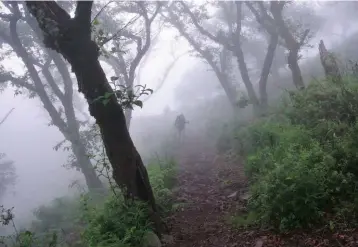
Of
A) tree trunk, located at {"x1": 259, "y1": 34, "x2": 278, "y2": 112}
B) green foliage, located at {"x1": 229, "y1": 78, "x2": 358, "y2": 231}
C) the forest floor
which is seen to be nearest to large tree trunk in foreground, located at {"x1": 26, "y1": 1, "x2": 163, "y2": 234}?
the forest floor

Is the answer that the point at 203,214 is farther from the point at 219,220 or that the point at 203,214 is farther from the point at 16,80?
the point at 16,80

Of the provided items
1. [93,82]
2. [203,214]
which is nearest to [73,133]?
[203,214]

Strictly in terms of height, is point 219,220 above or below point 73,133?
below

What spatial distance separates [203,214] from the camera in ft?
26.1

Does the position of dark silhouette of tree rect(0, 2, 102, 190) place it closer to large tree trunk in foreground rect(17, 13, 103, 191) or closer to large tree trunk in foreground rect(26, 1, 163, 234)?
large tree trunk in foreground rect(17, 13, 103, 191)

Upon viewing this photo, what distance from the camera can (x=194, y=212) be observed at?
8.23m

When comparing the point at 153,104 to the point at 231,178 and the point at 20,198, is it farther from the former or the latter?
the point at 231,178

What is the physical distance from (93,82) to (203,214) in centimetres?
382

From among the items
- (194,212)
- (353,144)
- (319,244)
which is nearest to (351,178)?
(353,144)

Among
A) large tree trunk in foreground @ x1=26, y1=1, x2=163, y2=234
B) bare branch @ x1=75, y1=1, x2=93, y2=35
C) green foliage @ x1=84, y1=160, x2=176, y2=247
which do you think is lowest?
green foliage @ x1=84, y1=160, x2=176, y2=247

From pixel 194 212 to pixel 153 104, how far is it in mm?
146349

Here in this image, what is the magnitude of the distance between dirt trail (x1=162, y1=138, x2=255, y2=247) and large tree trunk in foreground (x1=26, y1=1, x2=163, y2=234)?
660mm

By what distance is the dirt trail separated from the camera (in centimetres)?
Answer: 642

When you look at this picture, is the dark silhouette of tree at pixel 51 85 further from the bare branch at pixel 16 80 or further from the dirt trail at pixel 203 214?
the dirt trail at pixel 203 214
